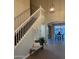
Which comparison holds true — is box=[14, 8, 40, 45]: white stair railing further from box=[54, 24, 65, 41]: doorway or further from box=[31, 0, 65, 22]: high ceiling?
box=[54, 24, 65, 41]: doorway

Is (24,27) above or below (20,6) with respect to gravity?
below

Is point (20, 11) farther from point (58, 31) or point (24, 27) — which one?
point (58, 31)

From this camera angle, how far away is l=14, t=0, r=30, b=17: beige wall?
829 centimetres

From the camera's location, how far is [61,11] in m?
11.7

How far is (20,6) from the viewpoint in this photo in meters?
8.80

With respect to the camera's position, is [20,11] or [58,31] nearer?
[20,11]

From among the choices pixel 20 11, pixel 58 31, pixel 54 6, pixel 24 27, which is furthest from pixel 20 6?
pixel 58 31

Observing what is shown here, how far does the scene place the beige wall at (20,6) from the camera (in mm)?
8288

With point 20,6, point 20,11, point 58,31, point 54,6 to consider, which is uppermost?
point 54,6

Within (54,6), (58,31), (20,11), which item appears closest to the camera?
(20,11)

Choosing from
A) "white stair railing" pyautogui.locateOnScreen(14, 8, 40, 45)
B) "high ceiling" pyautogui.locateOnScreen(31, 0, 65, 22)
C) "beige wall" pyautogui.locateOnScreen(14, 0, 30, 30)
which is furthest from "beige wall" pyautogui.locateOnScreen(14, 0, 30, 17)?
"high ceiling" pyautogui.locateOnScreen(31, 0, 65, 22)
